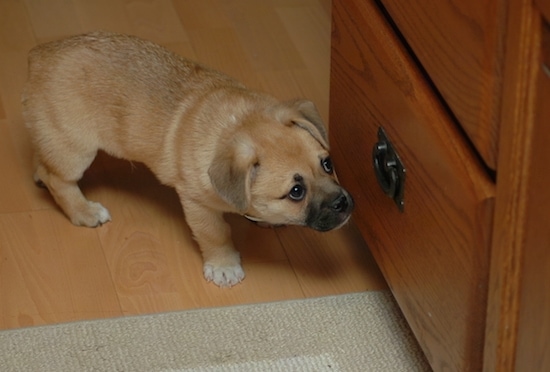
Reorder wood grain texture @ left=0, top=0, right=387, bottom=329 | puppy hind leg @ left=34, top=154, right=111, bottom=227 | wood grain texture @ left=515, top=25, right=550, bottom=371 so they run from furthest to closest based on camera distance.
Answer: puppy hind leg @ left=34, top=154, right=111, bottom=227
wood grain texture @ left=0, top=0, right=387, bottom=329
wood grain texture @ left=515, top=25, right=550, bottom=371

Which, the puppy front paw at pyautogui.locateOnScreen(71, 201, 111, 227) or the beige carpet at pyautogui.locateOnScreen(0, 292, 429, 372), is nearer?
the beige carpet at pyautogui.locateOnScreen(0, 292, 429, 372)

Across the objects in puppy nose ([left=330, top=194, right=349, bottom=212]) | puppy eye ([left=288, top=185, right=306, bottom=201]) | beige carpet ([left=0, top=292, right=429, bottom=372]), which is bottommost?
beige carpet ([left=0, top=292, right=429, bottom=372])

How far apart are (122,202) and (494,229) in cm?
123

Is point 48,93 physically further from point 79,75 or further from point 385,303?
point 385,303

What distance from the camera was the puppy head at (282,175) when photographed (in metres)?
1.84

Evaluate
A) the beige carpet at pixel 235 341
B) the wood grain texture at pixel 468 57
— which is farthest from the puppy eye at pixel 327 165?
the wood grain texture at pixel 468 57

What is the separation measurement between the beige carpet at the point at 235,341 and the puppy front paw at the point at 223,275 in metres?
0.08

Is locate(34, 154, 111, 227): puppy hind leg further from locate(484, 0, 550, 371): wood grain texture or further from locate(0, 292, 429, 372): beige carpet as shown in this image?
locate(484, 0, 550, 371): wood grain texture

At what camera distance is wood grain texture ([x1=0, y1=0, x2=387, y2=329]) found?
2039mm

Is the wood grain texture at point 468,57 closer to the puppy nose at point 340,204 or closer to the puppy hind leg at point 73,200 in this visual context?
the puppy nose at point 340,204

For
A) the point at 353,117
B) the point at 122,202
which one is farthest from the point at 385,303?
the point at 122,202

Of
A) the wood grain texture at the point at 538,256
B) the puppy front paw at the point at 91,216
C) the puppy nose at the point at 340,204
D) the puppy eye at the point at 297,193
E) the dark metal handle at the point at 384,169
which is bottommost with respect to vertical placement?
the puppy front paw at the point at 91,216

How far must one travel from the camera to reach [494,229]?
1275mm

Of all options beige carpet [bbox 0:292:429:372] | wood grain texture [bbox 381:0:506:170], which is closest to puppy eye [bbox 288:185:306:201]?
beige carpet [bbox 0:292:429:372]
